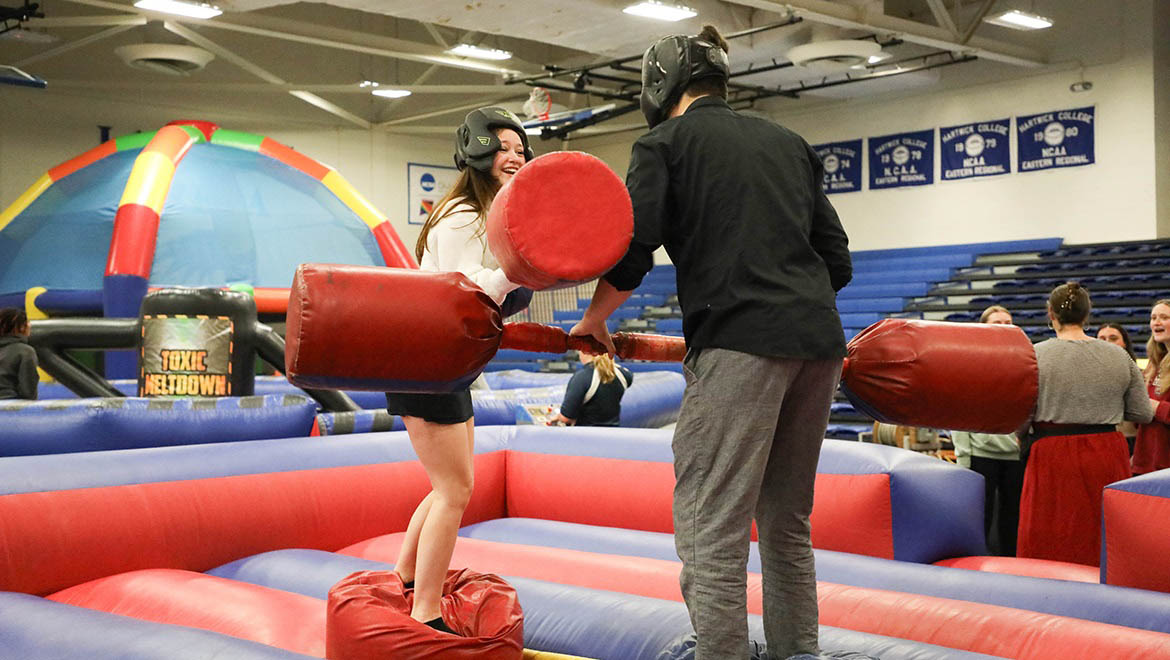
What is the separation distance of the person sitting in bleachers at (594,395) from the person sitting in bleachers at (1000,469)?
143 cm

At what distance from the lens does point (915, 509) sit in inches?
127

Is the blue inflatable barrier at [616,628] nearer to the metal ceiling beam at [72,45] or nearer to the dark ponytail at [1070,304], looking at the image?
the dark ponytail at [1070,304]

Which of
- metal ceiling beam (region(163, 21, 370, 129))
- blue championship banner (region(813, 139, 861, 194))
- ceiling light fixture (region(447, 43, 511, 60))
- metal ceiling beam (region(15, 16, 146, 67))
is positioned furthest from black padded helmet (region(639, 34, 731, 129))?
blue championship banner (region(813, 139, 861, 194))

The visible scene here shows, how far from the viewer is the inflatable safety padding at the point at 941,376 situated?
2.15 m

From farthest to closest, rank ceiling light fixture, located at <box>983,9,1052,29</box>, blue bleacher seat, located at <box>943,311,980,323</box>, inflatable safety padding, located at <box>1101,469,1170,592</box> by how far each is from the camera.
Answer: blue bleacher seat, located at <box>943,311,980,323</box> < ceiling light fixture, located at <box>983,9,1052,29</box> < inflatable safety padding, located at <box>1101,469,1170,592</box>

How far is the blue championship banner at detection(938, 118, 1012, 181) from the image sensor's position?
1245 centimetres

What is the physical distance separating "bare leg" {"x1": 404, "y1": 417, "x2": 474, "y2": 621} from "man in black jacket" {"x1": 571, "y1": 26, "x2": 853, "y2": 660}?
1.47ft

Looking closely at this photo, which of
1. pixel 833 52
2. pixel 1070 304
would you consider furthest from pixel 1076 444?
pixel 833 52

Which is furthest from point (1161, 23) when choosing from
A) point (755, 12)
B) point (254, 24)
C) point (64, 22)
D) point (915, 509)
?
point (64, 22)

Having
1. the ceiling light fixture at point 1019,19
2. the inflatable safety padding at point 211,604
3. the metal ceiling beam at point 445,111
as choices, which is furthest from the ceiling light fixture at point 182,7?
the inflatable safety padding at point 211,604

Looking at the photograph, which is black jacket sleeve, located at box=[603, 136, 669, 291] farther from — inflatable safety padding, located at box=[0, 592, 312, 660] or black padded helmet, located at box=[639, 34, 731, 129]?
inflatable safety padding, located at box=[0, 592, 312, 660]

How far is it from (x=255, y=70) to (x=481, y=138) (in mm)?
11302

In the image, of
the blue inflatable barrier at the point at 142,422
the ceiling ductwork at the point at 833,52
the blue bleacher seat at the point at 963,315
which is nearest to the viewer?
the blue inflatable barrier at the point at 142,422

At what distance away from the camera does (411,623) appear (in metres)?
2.23
